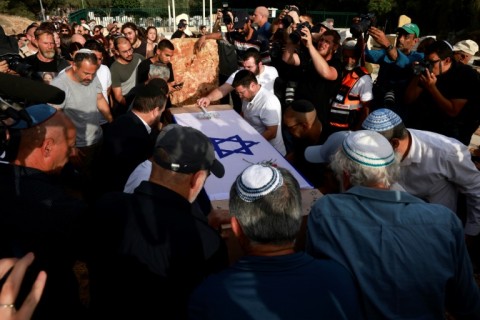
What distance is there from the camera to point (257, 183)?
124cm

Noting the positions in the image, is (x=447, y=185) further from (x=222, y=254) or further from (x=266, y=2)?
(x=266, y=2)

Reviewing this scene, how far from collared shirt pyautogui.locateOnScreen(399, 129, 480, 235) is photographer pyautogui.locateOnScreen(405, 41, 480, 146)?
3.78 ft

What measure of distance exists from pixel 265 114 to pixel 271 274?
91.3 inches

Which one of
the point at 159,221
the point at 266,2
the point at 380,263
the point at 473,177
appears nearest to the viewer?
the point at 380,263

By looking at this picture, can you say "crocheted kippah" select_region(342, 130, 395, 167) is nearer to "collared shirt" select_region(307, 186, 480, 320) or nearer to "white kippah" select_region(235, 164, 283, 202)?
"collared shirt" select_region(307, 186, 480, 320)

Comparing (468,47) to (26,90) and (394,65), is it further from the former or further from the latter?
(26,90)

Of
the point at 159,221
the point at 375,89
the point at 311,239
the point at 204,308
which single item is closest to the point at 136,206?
the point at 159,221

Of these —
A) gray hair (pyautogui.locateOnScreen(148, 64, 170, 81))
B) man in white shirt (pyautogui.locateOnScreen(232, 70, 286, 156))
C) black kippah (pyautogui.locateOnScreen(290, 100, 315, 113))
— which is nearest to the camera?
black kippah (pyautogui.locateOnScreen(290, 100, 315, 113))


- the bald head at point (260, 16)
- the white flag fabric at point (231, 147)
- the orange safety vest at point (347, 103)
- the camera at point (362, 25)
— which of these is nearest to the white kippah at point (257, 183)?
the white flag fabric at point (231, 147)

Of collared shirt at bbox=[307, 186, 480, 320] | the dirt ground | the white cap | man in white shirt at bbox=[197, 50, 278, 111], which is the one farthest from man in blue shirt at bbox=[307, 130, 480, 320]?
the dirt ground

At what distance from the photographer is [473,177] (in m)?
2.09

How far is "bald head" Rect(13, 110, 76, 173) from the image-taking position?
5.37 ft

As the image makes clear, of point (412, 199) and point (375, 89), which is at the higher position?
point (412, 199)

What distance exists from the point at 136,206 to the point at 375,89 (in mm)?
3397
